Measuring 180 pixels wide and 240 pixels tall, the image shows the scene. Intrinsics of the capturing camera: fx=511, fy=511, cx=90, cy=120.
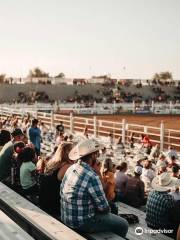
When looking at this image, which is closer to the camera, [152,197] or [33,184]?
[152,197]

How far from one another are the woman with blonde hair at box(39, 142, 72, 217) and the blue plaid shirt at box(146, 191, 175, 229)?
100 cm

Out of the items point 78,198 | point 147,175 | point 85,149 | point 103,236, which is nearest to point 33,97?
point 147,175

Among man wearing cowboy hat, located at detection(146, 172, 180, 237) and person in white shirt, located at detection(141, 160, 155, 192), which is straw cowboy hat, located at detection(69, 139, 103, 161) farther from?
person in white shirt, located at detection(141, 160, 155, 192)

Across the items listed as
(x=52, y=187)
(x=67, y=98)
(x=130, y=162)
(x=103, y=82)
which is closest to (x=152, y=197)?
(x=52, y=187)

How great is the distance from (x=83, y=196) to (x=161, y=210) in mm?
1279

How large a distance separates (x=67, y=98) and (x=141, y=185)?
167ft

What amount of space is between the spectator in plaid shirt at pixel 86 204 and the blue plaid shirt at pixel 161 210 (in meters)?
0.91

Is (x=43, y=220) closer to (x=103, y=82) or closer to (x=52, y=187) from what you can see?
(x=52, y=187)

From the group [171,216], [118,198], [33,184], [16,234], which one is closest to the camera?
[16,234]

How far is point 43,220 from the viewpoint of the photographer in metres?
4.35

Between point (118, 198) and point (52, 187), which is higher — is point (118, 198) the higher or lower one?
the lower one

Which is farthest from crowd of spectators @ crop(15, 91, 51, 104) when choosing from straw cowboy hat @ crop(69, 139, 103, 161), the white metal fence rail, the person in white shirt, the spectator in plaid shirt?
the spectator in plaid shirt

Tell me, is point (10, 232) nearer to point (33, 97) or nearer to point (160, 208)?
point (160, 208)

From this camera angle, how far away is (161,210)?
5.38m
